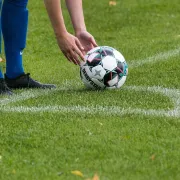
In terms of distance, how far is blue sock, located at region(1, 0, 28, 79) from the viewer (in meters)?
6.66

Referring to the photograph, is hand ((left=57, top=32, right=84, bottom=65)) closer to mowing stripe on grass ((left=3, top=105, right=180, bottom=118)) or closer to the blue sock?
mowing stripe on grass ((left=3, top=105, right=180, bottom=118))

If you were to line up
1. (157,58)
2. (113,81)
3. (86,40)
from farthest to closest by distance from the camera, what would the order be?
(157,58) → (113,81) → (86,40)

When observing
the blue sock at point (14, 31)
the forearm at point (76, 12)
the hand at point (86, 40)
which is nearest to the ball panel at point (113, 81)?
the hand at point (86, 40)

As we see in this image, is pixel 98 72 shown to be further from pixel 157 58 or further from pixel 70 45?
pixel 157 58

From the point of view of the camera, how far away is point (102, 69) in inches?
243

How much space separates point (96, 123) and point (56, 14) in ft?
2.61

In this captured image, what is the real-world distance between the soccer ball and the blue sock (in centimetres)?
81

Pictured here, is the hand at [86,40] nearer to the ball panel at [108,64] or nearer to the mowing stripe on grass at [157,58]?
the ball panel at [108,64]

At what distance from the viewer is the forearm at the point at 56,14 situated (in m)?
5.19

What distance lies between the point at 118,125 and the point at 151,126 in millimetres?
225

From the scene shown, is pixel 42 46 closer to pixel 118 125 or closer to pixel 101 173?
pixel 118 125

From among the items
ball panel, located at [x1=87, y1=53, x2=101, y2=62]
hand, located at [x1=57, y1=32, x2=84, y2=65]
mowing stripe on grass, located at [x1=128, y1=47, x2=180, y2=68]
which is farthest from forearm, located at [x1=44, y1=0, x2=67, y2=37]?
mowing stripe on grass, located at [x1=128, y1=47, x2=180, y2=68]

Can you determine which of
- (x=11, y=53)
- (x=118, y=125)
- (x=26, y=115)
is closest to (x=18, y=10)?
(x=11, y=53)

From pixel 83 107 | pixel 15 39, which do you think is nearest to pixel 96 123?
pixel 83 107
